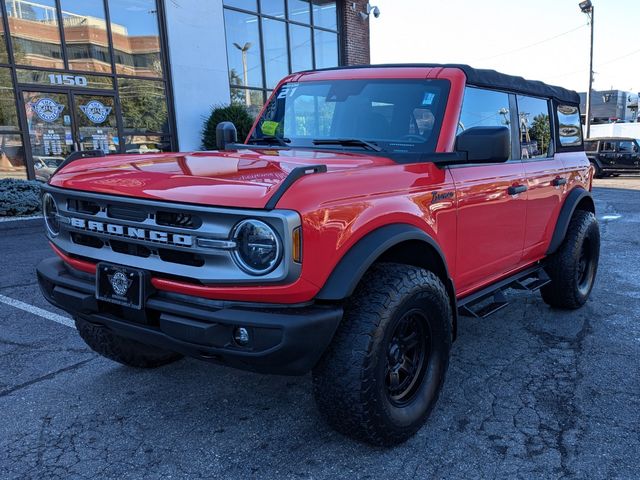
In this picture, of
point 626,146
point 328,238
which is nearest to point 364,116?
point 328,238

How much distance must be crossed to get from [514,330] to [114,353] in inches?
118

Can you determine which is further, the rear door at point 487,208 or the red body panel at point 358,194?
the rear door at point 487,208

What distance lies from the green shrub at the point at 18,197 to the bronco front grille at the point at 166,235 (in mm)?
7585

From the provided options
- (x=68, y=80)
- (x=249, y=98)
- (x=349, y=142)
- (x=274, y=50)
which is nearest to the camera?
(x=349, y=142)

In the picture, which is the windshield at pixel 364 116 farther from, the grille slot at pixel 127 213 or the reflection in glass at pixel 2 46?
the reflection in glass at pixel 2 46

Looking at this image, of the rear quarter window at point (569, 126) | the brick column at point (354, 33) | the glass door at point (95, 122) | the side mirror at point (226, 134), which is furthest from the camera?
the brick column at point (354, 33)

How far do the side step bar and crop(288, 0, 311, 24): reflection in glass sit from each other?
1268 centimetres

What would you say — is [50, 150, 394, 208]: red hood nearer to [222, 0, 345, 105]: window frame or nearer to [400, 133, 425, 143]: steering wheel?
[400, 133, 425, 143]: steering wheel

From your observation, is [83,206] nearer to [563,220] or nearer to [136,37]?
[563,220]

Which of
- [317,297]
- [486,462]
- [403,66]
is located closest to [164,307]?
[317,297]

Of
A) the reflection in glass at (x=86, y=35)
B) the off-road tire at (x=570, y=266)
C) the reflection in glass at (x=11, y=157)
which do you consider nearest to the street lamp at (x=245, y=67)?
the reflection in glass at (x=86, y=35)

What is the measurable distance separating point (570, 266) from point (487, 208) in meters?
1.55

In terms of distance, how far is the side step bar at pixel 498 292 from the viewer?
3338 mm

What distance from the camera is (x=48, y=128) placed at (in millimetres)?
10523
